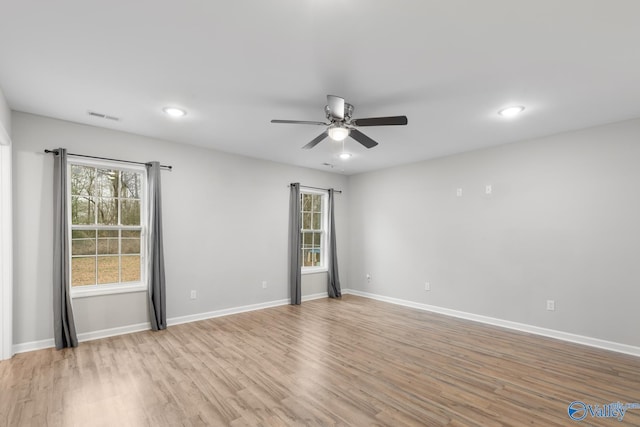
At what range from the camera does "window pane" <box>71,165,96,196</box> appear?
157 inches

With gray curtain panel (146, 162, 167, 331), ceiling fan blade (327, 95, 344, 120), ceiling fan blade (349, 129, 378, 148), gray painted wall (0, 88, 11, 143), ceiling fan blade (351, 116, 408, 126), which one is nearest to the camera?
ceiling fan blade (327, 95, 344, 120)

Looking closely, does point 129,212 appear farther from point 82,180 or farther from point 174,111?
point 174,111

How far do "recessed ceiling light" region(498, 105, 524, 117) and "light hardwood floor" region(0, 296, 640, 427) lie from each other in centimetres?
265

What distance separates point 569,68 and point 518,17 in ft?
3.15

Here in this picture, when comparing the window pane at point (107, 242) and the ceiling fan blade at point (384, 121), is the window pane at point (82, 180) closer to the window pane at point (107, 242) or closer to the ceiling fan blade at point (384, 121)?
the window pane at point (107, 242)

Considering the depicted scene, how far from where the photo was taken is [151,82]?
2.77 m

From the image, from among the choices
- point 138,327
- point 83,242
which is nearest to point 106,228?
point 83,242

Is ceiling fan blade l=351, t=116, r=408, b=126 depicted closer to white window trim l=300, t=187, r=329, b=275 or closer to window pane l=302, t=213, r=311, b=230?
white window trim l=300, t=187, r=329, b=275

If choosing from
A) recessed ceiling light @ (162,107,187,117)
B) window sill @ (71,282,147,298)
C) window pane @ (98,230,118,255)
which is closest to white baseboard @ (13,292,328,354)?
window sill @ (71,282,147,298)

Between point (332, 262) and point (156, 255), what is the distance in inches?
133

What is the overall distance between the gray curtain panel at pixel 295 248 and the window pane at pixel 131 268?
8.26 feet

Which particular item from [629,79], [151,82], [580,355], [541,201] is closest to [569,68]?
[629,79]

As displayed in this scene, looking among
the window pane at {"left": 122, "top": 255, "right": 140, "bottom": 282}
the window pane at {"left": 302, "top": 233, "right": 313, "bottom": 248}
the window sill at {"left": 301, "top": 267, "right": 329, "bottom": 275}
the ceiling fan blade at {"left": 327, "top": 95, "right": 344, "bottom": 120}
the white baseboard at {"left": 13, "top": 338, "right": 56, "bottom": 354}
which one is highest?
the ceiling fan blade at {"left": 327, "top": 95, "right": 344, "bottom": 120}

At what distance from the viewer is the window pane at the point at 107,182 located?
4.15m
